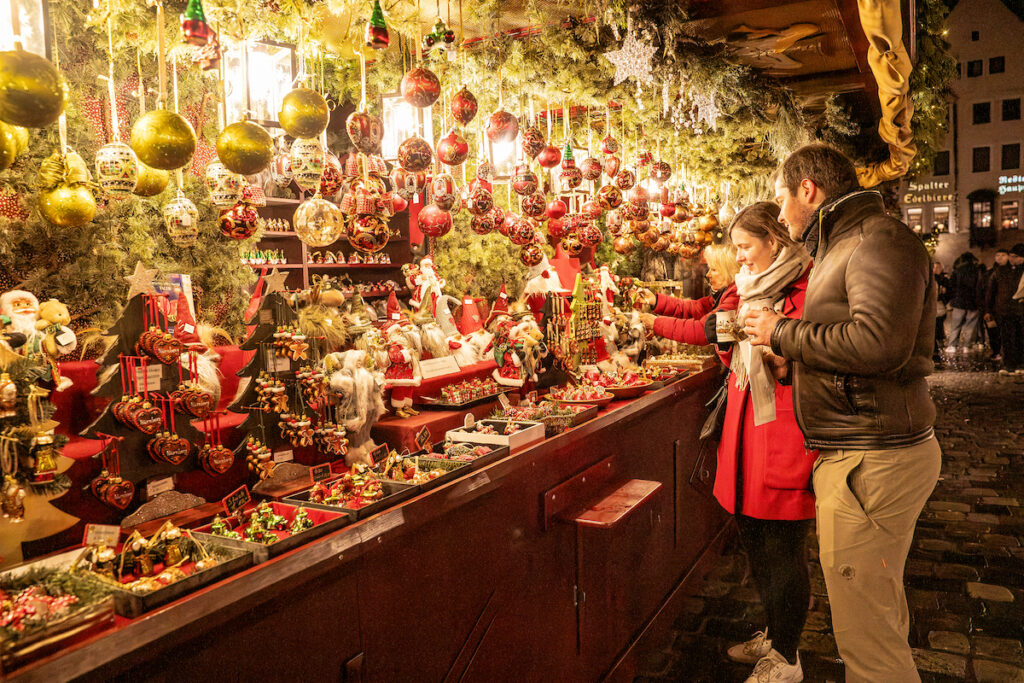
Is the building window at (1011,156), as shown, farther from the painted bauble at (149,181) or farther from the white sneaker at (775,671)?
the painted bauble at (149,181)

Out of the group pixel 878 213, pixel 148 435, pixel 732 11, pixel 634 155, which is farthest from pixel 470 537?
pixel 634 155

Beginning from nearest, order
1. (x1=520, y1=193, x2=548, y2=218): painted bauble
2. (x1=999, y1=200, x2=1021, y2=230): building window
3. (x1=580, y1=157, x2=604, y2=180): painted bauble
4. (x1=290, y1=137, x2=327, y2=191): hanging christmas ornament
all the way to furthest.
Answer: (x1=290, y1=137, x2=327, y2=191): hanging christmas ornament < (x1=520, y1=193, x2=548, y2=218): painted bauble < (x1=580, y1=157, x2=604, y2=180): painted bauble < (x1=999, y1=200, x2=1021, y2=230): building window

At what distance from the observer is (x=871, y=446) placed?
2.00m

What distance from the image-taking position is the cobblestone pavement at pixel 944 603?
302 cm

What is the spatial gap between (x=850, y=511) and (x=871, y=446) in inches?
8.0

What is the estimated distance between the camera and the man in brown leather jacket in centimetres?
192

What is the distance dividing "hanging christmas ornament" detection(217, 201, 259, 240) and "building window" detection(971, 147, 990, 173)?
3901 centimetres

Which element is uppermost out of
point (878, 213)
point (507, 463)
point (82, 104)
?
point (82, 104)

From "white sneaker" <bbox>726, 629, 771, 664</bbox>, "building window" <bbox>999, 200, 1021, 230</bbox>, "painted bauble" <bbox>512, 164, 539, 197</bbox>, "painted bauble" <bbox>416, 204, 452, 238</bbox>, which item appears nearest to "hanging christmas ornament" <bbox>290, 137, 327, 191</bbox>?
"painted bauble" <bbox>416, 204, 452, 238</bbox>

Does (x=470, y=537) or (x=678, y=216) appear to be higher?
(x=678, y=216)

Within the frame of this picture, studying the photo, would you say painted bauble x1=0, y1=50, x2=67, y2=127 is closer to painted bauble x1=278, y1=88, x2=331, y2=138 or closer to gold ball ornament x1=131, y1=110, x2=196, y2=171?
gold ball ornament x1=131, y1=110, x2=196, y2=171

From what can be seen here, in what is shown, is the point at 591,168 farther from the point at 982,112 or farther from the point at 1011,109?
the point at 982,112

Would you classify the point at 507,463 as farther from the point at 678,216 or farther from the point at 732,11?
the point at 678,216

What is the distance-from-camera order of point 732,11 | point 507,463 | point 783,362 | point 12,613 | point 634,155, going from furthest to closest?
point 634,155, point 732,11, point 783,362, point 507,463, point 12,613
